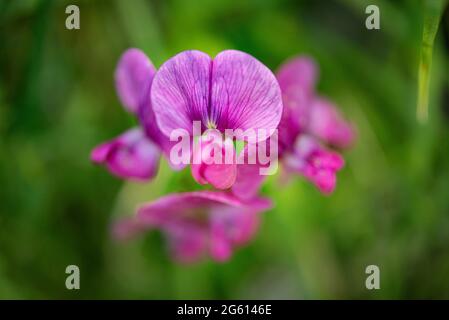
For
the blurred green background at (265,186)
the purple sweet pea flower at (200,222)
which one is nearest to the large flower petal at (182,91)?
the purple sweet pea flower at (200,222)

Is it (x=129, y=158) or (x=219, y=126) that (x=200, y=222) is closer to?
(x=129, y=158)

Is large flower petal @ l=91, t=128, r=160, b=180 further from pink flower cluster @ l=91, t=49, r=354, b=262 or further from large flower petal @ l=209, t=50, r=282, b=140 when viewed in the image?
large flower petal @ l=209, t=50, r=282, b=140

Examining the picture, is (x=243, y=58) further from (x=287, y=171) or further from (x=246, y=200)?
(x=287, y=171)

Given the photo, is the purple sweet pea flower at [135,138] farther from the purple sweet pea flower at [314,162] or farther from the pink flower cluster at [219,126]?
the purple sweet pea flower at [314,162]

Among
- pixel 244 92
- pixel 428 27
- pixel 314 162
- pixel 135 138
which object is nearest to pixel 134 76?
pixel 135 138

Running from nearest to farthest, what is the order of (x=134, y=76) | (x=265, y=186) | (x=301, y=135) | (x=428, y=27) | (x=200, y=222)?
(x=428, y=27) → (x=134, y=76) → (x=301, y=135) → (x=200, y=222) → (x=265, y=186)

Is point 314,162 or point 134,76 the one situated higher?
point 134,76

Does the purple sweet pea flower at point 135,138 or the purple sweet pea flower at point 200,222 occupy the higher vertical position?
the purple sweet pea flower at point 135,138
